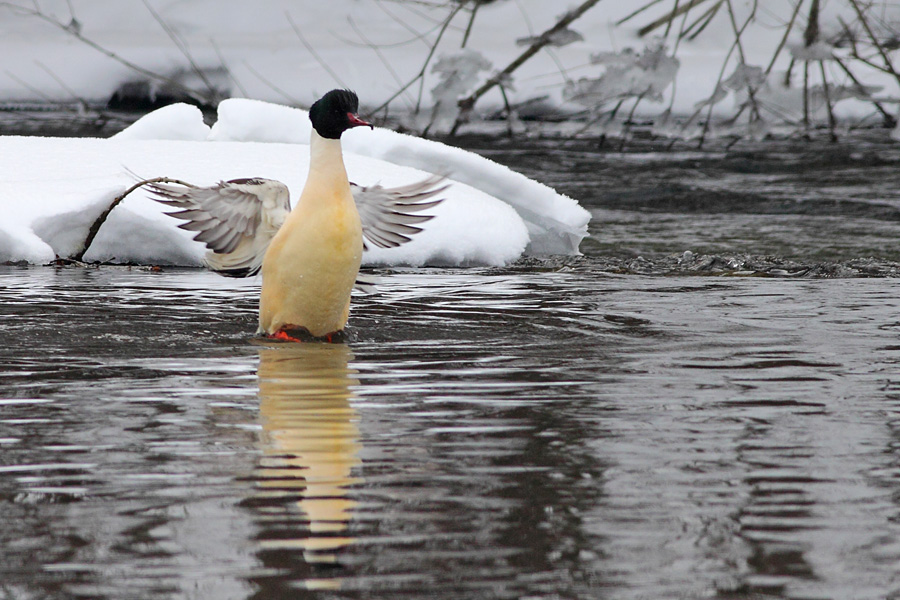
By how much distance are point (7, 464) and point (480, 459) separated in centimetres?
92

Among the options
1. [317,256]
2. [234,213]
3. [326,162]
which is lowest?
[317,256]

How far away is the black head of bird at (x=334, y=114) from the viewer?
4.45 m

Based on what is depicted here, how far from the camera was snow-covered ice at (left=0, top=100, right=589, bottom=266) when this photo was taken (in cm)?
649

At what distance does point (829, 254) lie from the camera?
7.62 meters

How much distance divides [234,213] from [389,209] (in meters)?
0.68

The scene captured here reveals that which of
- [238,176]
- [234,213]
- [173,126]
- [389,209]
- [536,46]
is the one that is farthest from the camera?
[173,126]

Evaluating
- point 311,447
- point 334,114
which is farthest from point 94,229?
point 311,447

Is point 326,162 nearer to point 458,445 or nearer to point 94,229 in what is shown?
point 458,445

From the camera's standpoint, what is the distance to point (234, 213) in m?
4.78

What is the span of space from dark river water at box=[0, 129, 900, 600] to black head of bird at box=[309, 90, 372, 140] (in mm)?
698

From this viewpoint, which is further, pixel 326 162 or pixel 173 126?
pixel 173 126

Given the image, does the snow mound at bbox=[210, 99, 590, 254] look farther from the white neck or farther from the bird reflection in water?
the bird reflection in water

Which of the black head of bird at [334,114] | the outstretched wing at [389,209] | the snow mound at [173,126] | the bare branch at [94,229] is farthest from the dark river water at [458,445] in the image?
the snow mound at [173,126]

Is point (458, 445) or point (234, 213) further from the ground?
point (234, 213)
